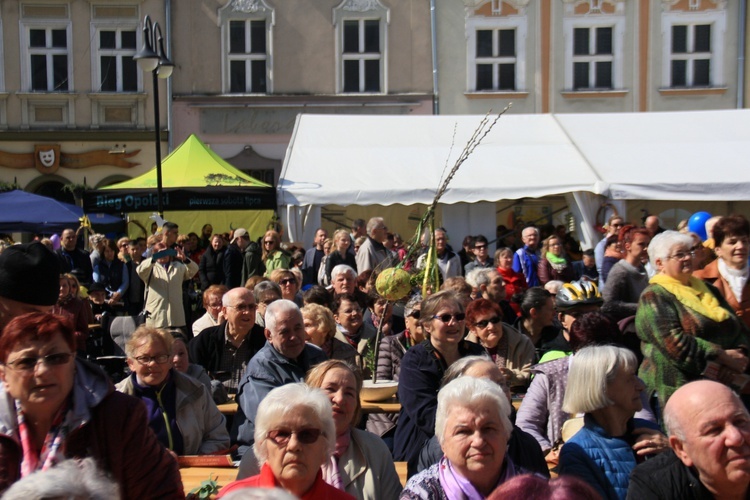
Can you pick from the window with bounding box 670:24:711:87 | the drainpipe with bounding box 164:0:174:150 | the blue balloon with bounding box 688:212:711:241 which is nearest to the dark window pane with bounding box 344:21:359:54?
the drainpipe with bounding box 164:0:174:150

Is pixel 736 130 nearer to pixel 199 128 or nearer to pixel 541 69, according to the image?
pixel 541 69

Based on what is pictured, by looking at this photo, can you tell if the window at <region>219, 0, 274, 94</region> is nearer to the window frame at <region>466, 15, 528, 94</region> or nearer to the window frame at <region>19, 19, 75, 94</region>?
the window frame at <region>19, 19, 75, 94</region>

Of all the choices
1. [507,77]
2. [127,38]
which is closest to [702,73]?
[507,77]

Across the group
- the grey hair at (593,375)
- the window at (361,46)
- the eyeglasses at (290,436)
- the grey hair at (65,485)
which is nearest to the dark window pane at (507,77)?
the window at (361,46)

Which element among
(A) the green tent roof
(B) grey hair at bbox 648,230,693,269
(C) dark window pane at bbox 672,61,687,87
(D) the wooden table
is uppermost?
(C) dark window pane at bbox 672,61,687,87

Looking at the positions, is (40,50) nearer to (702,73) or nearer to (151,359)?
(702,73)

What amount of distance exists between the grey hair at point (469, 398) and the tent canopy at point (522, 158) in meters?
8.94

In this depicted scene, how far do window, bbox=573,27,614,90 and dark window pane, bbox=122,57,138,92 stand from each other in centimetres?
1055

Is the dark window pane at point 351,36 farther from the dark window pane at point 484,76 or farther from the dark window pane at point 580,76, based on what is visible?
the dark window pane at point 580,76

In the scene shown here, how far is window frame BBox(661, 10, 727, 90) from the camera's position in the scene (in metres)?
22.6

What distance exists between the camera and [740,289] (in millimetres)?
6125

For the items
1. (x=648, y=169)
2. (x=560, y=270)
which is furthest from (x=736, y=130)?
(x=560, y=270)

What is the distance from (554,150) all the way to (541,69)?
9.07m

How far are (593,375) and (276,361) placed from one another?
6.31ft
